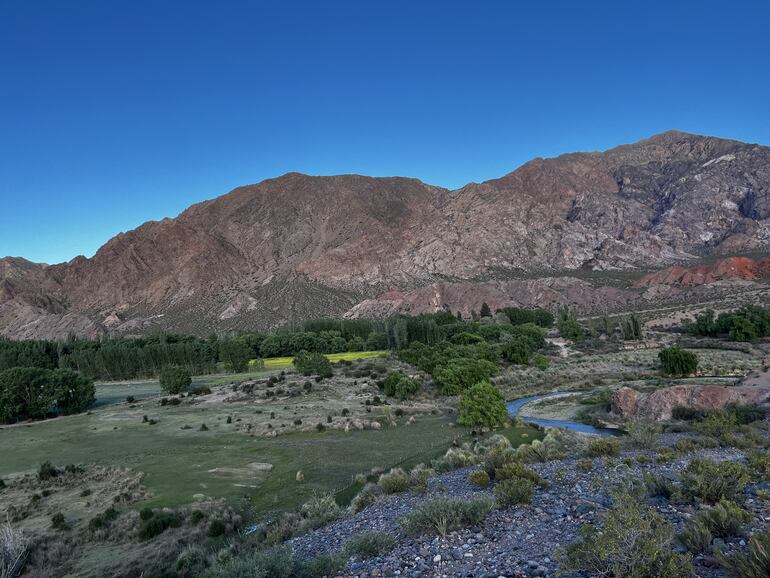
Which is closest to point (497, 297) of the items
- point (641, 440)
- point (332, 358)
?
point (332, 358)

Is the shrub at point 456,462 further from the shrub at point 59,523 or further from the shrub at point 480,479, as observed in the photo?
the shrub at point 59,523

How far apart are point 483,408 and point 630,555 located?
113 feet

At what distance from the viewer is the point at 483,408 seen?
41.9m

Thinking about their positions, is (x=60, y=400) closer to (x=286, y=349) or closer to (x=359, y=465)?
(x=359, y=465)

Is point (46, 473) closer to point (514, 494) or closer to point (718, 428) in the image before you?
point (514, 494)

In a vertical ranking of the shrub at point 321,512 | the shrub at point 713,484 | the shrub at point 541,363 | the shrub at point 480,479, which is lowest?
the shrub at point 541,363

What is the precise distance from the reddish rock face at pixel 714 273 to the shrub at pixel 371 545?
173232 mm

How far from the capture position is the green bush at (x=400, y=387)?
60.9 m

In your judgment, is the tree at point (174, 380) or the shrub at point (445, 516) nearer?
the shrub at point (445, 516)

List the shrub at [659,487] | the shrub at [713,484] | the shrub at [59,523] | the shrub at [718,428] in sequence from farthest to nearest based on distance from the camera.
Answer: the shrub at [718,428]
the shrub at [59,523]
the shrub at [659,487]
the shrub at [713,484]

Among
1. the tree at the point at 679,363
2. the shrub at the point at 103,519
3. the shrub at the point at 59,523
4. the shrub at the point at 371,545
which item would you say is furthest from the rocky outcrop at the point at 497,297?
the shrub at the point at 371,545

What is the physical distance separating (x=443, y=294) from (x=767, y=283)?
9765 centimetres

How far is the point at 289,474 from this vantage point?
31.0m

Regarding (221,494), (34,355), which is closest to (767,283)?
(221,494)
